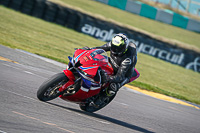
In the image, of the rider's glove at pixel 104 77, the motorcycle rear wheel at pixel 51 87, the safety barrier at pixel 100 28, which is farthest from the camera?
the safety barrier at pixel 100 28

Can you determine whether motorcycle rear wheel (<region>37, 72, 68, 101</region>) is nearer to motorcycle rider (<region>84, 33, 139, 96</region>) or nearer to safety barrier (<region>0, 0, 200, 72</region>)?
motorcycle rider (<region>84, 33, 139, 96</region>)

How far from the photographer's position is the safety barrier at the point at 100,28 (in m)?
23.7

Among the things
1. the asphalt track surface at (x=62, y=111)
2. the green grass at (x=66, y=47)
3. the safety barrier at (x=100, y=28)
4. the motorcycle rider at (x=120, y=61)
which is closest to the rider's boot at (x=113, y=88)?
the motorcycle rider at (x=120, y=61)

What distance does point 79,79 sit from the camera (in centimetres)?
650

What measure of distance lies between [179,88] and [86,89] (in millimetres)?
11515

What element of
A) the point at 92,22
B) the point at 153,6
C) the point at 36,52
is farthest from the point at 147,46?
the point at 153,6

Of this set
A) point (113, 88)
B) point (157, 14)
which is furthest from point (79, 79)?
point (157, 14)

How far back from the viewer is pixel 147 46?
25.5 metres

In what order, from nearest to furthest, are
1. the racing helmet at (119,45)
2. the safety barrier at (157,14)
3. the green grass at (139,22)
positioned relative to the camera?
the racing helmet at (119,45) < the green grass at (139,22) < the safety barrier at (157,14)

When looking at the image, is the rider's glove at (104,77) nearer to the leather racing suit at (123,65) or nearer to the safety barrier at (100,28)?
the leather racing suit at (123,65)

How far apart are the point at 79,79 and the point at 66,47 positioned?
40.1ft

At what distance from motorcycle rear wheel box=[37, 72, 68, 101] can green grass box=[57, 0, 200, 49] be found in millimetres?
25603

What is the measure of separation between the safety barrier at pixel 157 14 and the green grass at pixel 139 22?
51.9 inches

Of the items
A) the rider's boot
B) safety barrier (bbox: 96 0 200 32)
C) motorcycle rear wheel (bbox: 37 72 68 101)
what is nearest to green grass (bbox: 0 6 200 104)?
the rider's boot
